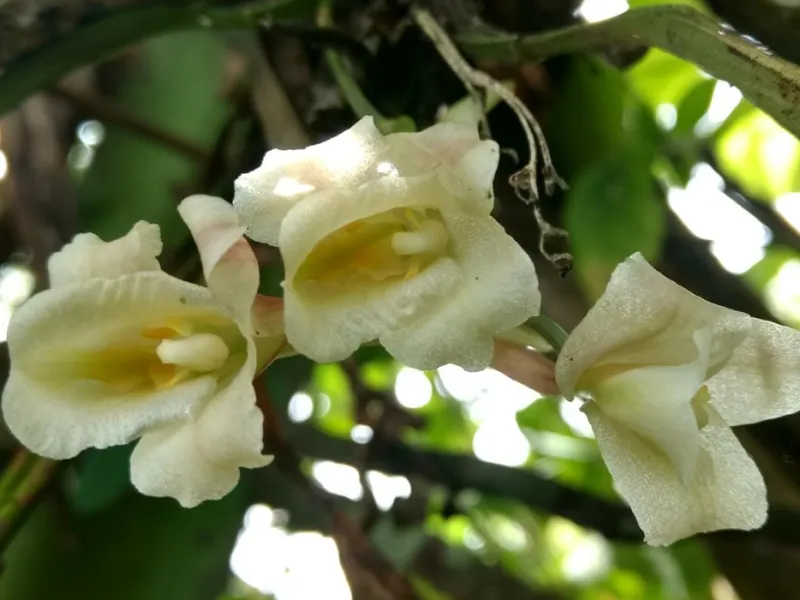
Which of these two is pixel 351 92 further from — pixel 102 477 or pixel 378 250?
pixel 102 477

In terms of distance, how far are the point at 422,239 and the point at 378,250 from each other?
0.02m

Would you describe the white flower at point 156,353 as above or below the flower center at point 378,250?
below

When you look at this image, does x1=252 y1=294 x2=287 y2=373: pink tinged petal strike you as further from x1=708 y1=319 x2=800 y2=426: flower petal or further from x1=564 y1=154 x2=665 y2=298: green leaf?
x1=564 y1=154 x2=665 y2=298: green leaf

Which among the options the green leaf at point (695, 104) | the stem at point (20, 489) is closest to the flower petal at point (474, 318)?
the stem at point (20, 489)

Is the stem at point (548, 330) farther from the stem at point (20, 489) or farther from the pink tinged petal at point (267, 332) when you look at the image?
the stem at point (20, 489)

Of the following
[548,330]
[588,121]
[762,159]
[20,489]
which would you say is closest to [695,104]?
[588,121]

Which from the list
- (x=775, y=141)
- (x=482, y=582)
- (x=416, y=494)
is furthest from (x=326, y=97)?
(x=482, y=582)

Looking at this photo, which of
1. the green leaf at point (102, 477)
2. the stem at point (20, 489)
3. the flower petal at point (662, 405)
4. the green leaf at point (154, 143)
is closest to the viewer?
the flower petal at point (662, 405)

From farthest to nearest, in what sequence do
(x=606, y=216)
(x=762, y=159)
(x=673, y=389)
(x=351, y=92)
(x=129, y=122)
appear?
(x=762, y=159), (x=129, y=122), (x=606, y=216), (x=351, y=92), (x=673, y=389)

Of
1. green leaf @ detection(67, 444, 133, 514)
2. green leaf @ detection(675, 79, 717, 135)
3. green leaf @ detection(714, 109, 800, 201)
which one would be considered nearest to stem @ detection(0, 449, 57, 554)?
green leaf @ detection(67, 444, 133, 514)

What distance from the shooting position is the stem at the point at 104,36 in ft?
1.42

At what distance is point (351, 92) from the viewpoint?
1.31 ft

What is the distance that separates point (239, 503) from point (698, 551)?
50 centimetres

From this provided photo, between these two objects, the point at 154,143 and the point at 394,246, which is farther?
the point at 154,143
